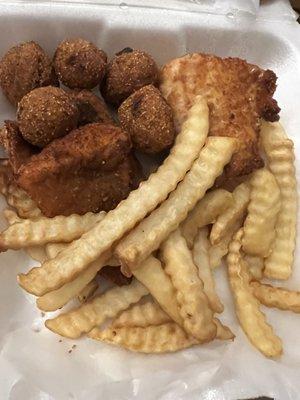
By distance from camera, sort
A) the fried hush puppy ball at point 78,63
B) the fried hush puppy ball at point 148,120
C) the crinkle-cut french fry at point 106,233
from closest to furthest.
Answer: the crinkle-cut french fry at point 106,233 < the fried hush puppy ball at point 148,120 < the fried hush puppy ball at point 78,63

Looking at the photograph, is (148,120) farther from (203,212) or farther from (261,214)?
(261,214)

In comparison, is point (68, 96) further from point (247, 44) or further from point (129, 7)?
point (247, 44)

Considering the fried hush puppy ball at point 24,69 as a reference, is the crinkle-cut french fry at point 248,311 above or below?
below

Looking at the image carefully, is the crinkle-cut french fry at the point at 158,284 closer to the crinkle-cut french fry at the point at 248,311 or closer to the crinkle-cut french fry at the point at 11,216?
the crinkle-cut french fry at the point at 248,311

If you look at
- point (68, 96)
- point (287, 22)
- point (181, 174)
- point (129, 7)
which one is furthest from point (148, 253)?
point (287, 22)

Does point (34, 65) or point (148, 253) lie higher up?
point (34, 65)

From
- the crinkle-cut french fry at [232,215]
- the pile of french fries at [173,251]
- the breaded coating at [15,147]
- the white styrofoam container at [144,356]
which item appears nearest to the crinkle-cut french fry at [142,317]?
the pile of french fries at [173,251]

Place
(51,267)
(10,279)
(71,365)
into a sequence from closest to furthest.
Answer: (51,267)
(71,365)
(10,279)

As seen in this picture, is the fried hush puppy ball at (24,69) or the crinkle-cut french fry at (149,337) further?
the fried hush puppy ball at (24,69)
